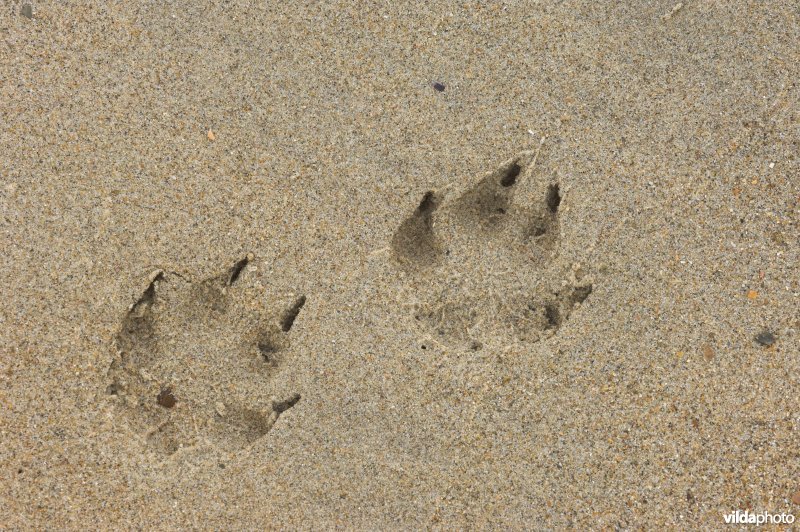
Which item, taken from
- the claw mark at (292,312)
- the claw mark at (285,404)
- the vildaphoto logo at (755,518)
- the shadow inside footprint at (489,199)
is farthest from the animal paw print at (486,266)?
the vildaphoto logo at (755,518)

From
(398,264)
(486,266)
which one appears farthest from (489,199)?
(398,264)

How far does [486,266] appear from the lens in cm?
161

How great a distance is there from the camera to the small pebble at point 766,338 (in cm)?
158

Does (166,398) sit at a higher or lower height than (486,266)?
lower

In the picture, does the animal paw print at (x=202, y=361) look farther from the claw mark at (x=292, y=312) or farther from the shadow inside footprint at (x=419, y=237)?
the shadow inside footprint at (x=419, y=237)

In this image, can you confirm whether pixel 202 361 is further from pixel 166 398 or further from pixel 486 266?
pixel 486 266

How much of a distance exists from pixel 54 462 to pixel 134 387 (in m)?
0.30

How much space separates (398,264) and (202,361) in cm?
64

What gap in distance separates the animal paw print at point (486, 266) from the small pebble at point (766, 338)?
58 centimetres

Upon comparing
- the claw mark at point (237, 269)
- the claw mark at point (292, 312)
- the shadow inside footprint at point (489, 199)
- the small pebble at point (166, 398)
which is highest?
the shadow inside footprint at point (489, 199)

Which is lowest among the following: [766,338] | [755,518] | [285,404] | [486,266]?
[755,518]

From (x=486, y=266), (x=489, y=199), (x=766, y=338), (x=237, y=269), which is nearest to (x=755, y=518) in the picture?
(x=766, y=338)

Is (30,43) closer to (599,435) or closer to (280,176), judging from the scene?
(280,176)

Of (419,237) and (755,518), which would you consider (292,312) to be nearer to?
(419,237)
